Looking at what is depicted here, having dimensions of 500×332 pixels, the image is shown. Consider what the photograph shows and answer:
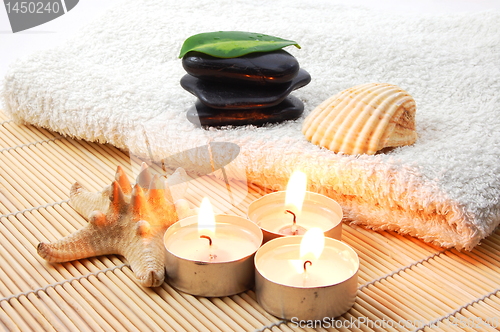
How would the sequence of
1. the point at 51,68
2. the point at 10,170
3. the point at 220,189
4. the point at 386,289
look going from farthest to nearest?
the point at 51,68, the point at 10,170, the point at 220,189, the point at 386,289

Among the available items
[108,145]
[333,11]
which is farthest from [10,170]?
[333,11]

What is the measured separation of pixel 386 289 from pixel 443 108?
44 centimetres

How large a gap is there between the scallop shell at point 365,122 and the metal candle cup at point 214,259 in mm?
242

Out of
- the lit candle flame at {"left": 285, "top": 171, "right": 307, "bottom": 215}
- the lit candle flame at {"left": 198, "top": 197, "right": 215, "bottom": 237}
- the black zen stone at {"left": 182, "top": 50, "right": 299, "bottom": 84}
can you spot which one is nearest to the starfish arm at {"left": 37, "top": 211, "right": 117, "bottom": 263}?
the lit candle flame at {"left": 198, "top": 197, "right": 215, "bottom": 237}

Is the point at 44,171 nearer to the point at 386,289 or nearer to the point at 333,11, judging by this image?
the point at 386,289

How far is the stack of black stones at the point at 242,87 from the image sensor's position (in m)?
0.86

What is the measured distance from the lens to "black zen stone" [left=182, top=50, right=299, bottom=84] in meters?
0.85

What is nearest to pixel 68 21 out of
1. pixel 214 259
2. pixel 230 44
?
pixel 230 44

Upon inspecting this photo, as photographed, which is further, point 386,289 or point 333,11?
point 333,11

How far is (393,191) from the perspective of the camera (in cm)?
72

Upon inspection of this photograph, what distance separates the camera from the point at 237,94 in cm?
88

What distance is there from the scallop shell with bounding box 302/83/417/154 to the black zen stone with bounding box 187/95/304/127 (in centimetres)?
8

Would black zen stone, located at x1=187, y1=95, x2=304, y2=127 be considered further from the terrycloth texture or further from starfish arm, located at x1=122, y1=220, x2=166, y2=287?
starfish arm, located at x1=122, y1=220, x2=166, y2=287

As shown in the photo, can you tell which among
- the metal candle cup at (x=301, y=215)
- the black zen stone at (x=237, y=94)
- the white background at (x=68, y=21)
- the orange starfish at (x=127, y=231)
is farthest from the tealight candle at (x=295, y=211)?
the white background at (x=68, y=21)
